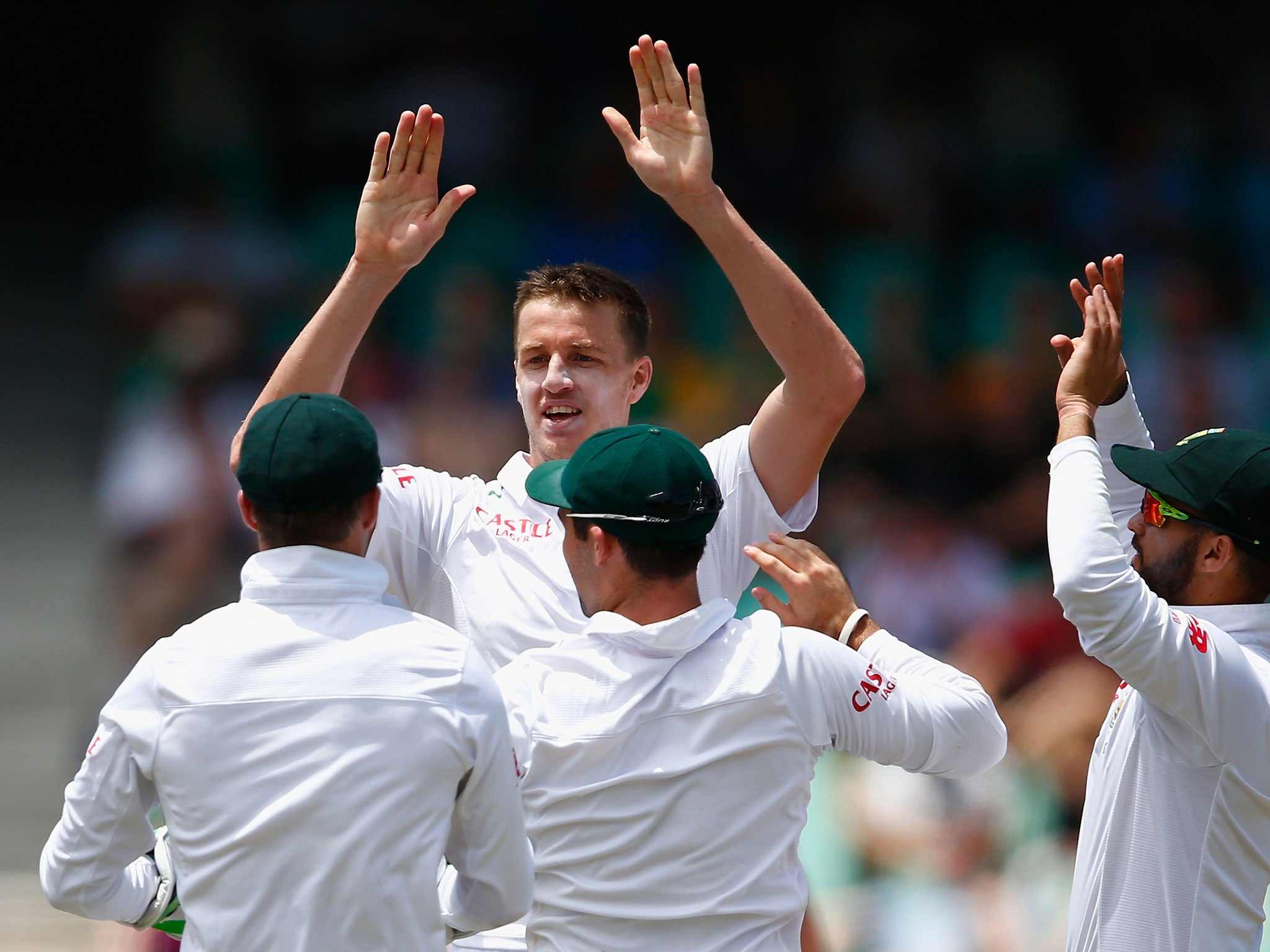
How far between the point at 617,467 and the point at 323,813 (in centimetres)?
68

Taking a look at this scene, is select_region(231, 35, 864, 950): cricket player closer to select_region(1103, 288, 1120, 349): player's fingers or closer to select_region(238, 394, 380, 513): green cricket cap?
select_region(1103, 288, 1120, 349): player's fingers

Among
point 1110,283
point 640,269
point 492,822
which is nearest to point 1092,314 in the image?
point 1110,283

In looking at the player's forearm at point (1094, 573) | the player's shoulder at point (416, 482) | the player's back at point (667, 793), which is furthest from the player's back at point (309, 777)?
the player's forearm at point (1094, 573)

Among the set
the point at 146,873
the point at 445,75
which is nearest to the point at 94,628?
the point at 445,75

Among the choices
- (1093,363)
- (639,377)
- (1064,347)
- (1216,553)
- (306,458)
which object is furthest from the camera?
(639,377)

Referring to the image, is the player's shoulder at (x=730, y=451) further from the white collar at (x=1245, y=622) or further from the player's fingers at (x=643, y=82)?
the white collar at (x=1245, y=622)

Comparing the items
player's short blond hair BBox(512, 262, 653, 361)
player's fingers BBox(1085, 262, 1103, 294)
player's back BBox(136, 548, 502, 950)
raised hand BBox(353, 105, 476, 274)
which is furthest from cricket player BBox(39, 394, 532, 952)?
player's fingers BBox(1085, 262, 1103, 294)

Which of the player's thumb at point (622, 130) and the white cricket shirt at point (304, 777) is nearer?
the white cricket shirt at point (304, 777)

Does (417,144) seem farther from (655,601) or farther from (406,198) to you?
(655,601)

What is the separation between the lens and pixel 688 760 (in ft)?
7.06

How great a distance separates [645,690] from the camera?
220 centimetres

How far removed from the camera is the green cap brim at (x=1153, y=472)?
256 cm

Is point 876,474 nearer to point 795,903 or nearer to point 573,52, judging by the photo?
point 573,52

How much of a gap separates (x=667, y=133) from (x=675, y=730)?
125 centimetres
